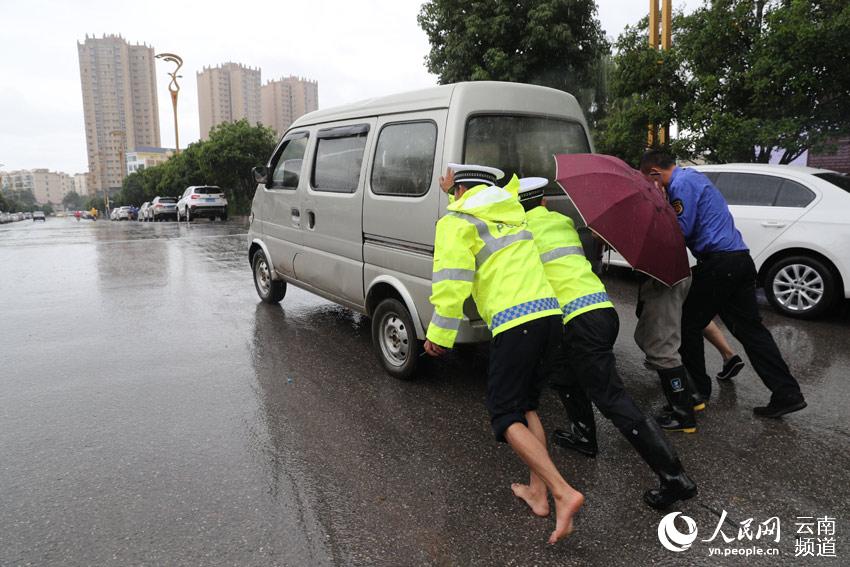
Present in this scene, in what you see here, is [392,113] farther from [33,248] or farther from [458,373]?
[33,248]

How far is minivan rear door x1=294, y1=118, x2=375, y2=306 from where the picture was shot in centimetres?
514

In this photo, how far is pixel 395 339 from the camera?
4.86 meters

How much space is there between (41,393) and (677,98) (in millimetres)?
10464

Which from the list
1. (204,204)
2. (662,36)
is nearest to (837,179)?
(662,36)

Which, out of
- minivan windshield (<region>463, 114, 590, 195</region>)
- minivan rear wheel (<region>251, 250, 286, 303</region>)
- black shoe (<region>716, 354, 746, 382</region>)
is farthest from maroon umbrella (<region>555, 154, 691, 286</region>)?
minivan rear wheel (<region>251, 250, 286, 303</region>)

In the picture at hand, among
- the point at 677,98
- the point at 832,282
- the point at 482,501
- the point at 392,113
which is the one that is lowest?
the point at 482,501

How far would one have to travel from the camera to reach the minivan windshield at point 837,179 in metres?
6.55

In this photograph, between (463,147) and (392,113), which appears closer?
(463,147)

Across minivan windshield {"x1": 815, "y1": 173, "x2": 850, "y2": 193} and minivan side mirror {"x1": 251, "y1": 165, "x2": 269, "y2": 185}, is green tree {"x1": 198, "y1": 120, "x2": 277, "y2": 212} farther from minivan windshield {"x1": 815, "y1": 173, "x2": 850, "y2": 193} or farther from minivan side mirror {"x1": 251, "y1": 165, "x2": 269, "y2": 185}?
minivan windshield {"x1": 815, "y1": 173, "x2": 850, "y2": 193}

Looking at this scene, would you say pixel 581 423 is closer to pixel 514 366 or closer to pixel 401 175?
pixel 514 366

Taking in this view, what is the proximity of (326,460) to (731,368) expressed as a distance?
3.16 m

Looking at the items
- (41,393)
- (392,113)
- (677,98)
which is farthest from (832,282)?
(41,393)

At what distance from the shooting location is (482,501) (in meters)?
3.02

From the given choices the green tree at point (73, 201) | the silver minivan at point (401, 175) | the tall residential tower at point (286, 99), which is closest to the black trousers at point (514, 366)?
the silver minivan at point (401, 175)
